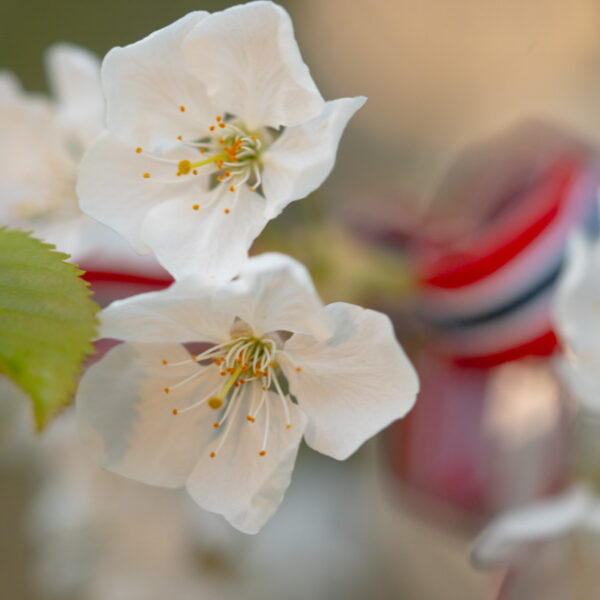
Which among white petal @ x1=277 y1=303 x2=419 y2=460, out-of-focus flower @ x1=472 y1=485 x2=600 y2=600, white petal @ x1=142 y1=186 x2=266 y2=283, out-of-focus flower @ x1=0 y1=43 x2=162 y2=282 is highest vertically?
white petal @ x1=142 y1=186 x2=266 y2=283

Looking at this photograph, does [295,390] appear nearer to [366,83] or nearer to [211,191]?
[211,191]

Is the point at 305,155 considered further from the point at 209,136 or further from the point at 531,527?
the point at 531,527

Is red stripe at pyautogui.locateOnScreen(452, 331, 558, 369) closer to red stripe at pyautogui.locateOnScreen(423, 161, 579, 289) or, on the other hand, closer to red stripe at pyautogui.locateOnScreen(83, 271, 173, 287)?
red stripe at pyautogui.locateOnScreen(423, 161, 579, 289)

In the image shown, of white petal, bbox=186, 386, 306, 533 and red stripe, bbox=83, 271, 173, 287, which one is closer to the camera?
white petal, bbox=186, 386, 306, 533

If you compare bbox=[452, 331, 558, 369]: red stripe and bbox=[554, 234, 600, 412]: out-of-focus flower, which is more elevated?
bbox=[554, 234, 600, 412]: out-of-focus flower

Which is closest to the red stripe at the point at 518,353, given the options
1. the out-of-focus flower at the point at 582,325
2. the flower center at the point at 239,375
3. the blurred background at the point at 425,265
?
the blurred background at the point at 425,265

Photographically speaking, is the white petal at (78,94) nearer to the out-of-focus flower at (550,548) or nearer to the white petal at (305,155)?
the white petal at (305,155)

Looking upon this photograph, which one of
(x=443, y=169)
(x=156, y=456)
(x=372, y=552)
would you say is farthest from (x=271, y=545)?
(x=156, y=456)

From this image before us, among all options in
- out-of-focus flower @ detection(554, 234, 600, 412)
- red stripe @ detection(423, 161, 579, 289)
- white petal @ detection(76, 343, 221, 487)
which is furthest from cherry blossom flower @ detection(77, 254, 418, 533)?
red stripe @ detection(423, 161, 579, 289)
